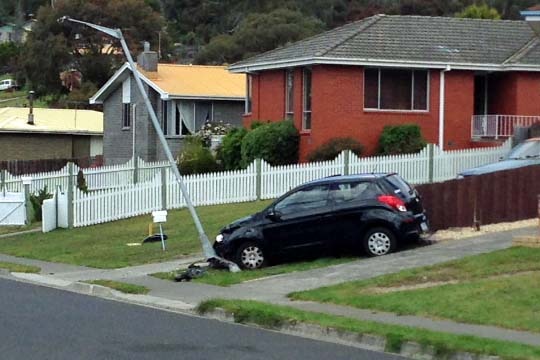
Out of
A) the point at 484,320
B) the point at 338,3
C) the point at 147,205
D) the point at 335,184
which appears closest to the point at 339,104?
the point at 147,205

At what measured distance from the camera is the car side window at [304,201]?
22.1m

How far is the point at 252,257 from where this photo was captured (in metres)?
22.0

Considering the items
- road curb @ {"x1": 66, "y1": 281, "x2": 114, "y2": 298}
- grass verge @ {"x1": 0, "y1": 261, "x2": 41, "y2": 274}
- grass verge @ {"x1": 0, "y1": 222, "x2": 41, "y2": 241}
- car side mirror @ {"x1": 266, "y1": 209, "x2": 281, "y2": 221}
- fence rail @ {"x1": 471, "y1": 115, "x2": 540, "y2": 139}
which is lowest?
grass verge @ {"x1": 0, "y1": 222, "x2": 41, "y2": 241}

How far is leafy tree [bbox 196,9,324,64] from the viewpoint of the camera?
3189 inches

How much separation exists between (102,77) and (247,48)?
1098 centimetres

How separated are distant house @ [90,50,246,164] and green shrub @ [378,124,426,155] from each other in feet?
42.8

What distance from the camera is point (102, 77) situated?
81.8 metres

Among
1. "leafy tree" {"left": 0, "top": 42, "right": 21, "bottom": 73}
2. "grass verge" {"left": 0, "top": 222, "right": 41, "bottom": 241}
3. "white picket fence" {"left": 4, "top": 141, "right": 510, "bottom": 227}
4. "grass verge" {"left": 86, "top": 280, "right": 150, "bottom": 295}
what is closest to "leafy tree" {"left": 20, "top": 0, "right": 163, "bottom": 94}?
"leafy tree" {"left": 0, "top": 42, "right": 21, "bottom": 73}

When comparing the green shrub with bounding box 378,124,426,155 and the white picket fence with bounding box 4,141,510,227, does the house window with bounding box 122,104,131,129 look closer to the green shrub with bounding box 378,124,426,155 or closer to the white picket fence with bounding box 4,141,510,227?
the white picket fence with bounding box 4,141,510,227

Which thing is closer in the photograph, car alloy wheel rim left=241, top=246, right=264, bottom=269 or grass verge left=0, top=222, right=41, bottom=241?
car alloy wheel rim left=241, top=246, right=264, bottom=269

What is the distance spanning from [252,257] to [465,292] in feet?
20.6

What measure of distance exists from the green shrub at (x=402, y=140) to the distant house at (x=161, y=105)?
42.8ft

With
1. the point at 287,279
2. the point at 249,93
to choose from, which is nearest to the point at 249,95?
the point at 249,93

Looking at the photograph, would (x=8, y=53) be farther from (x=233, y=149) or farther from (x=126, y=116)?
(x=233, y=149)
